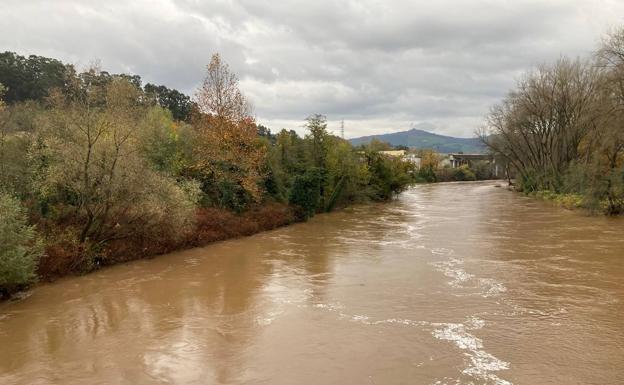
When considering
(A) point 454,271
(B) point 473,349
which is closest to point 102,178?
(A) point 454,271

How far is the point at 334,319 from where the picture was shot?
1167cm

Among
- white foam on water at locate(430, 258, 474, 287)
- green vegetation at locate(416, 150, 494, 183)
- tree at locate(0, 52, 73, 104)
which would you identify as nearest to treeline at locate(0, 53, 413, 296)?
white foam on water at locate(430, 258, 474, 287)

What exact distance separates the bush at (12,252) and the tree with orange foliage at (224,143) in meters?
13.2

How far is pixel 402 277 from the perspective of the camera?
15.9 meters

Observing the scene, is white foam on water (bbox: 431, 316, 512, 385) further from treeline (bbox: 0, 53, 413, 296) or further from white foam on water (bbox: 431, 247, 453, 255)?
treeline (bbox: 0, 53, 413, 296)

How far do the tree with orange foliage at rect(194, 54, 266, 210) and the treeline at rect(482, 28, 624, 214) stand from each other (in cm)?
2285

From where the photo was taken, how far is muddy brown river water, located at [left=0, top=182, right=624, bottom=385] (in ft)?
29.0

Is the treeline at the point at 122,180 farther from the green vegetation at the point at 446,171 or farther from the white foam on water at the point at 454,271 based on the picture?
the green vegetation at the point at 446,171

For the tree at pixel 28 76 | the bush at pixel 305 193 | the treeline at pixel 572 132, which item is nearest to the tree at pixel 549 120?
the treeline at pixel 572 132

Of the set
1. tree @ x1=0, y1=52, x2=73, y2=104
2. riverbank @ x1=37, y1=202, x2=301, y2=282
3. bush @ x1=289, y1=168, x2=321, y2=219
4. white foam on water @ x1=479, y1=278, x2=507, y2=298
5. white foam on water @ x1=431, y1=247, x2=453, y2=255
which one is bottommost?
white foam on water @ x1=479, y1=278, x2=507, y2=298

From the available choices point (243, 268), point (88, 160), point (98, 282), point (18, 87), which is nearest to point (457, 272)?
point (243, 268)

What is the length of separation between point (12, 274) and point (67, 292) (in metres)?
2.07

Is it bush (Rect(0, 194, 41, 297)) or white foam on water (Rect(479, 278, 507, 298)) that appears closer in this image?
bush (Rect(0, 194, 41, 297))

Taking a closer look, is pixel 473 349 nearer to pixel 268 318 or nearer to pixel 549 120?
pixel 268 318
